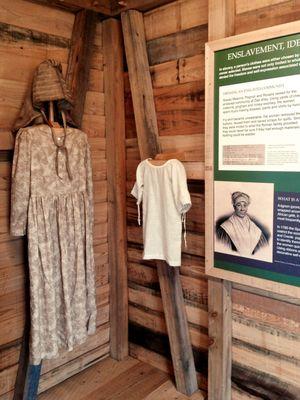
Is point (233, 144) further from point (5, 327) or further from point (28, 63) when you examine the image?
point (5, 327)

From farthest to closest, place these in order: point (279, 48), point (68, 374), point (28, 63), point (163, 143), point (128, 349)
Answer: point (128, 349), point (68, 374), point (163, 143), point (28, 63), point (279, 48)

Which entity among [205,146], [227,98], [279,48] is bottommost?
[205,146]

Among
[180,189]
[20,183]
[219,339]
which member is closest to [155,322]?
[219,339]

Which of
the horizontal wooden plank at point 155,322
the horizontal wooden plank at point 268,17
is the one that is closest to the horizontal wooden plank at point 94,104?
the horizontal wooden plank at point 268,17

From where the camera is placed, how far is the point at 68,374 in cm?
247

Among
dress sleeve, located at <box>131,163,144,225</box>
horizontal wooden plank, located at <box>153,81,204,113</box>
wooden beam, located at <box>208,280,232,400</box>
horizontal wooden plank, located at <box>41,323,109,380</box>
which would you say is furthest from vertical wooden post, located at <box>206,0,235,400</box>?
horizontal wooden plank, located at <box>153,81,204,113</box>

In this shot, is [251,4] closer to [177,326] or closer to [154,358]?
[177,326]

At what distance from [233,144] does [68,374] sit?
1743mm

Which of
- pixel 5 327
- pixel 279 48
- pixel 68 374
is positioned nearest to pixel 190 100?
pixel 279 48

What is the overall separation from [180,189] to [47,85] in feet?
2.75

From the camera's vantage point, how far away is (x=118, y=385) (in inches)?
93.6

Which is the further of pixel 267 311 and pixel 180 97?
pixel 180 97

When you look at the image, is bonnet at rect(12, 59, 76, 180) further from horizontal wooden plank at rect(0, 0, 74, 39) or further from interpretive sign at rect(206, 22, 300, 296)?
Result: interpretive sign at rect(206, 22, 300, 296)

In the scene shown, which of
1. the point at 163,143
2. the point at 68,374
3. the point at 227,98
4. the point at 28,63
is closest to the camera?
the point at 227,98
